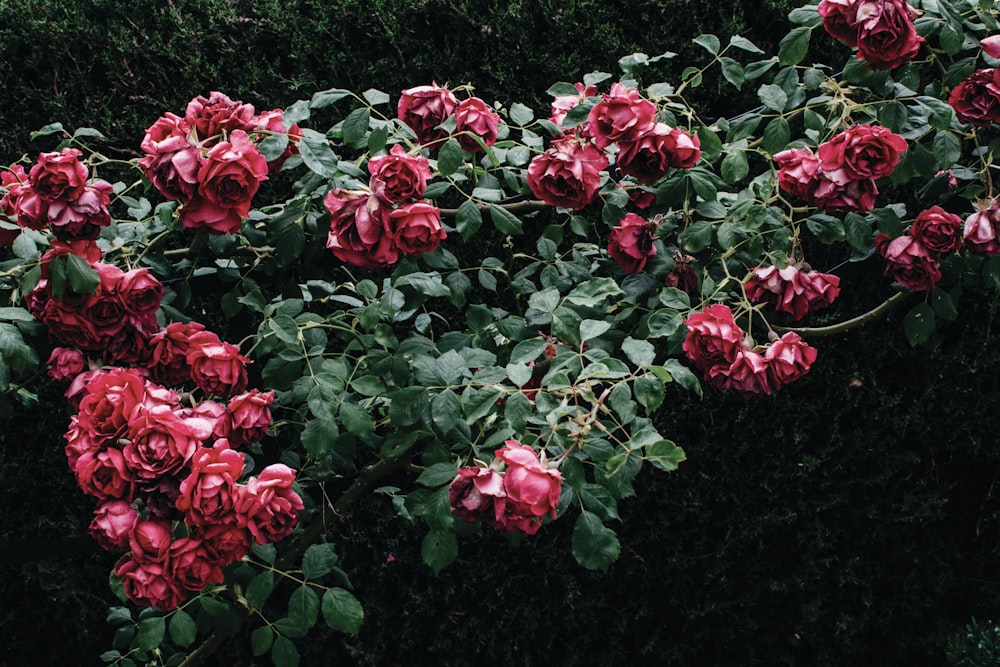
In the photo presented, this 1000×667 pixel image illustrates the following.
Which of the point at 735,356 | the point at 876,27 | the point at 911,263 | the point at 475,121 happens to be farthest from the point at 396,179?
the point at 911,263

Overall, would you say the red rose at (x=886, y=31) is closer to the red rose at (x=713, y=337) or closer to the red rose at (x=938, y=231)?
the red rose at (x=938, y=231)

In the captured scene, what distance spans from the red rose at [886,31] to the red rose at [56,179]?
1.28m

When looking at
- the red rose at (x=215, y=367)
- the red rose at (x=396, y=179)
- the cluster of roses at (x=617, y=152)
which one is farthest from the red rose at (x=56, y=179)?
the cluster of roses at (x=617, y=152)

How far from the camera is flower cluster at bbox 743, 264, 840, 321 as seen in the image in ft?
5.02

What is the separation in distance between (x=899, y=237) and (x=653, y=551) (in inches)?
61.8

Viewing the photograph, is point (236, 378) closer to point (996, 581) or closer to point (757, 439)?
point (757, 439)

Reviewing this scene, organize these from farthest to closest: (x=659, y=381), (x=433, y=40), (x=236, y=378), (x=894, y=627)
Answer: (x=894, y=627) → (x=433, y=40) → (x=236, y=378) → (x=659, y=381)

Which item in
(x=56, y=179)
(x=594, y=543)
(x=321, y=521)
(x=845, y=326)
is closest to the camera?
(x=594, y=543)

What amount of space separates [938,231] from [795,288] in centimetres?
32

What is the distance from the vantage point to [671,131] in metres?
1.42

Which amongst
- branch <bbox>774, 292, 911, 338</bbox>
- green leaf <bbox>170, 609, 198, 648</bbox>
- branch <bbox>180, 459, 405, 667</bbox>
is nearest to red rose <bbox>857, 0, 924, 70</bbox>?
branch <bbox>774, 292, 911, 338</bbox>

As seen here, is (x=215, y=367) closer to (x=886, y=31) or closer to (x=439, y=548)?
(x=439, y=548)

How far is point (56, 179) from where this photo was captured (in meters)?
1.33

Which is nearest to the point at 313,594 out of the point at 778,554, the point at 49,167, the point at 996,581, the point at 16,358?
the point at 16,358
